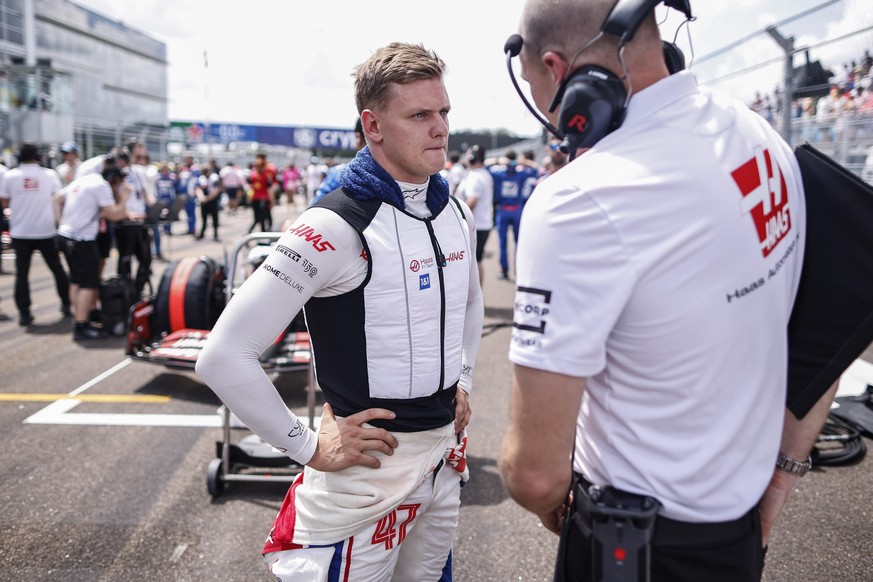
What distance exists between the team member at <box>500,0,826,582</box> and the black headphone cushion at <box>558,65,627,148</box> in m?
0.01

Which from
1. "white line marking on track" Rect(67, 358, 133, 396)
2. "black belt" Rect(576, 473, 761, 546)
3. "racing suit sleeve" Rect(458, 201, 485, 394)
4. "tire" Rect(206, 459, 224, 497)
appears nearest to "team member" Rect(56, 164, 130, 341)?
"white line marking on track" Rect(67, 358, 133, 396)

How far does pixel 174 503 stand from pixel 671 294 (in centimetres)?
328

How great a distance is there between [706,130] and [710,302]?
31cm

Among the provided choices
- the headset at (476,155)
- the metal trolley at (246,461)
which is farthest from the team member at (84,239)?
the headset at (476,155)

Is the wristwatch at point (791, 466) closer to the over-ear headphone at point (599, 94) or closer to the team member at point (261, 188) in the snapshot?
the over-ear headphone at point (599, 94)

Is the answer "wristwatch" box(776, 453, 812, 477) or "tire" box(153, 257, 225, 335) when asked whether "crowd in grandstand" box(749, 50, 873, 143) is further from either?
"tire" box(153, 257, 225, 335)

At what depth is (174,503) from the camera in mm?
3506

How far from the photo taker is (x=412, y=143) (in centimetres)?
179

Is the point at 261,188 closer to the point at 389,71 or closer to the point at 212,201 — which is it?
the point at 212,201

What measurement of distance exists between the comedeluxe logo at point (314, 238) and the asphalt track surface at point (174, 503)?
6.23 feet

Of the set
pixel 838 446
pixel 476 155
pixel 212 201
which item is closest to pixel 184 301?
pixel 476 155

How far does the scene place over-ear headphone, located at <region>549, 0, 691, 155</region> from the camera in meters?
1.11

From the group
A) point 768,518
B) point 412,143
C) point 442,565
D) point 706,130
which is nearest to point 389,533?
point 442,565

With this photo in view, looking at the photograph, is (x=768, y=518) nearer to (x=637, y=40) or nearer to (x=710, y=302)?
(x=710, y=302)
